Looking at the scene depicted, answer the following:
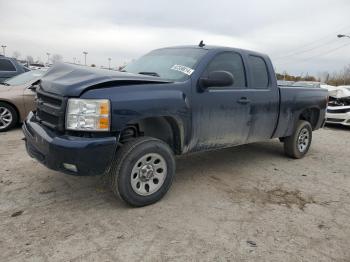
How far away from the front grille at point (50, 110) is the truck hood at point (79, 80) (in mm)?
66

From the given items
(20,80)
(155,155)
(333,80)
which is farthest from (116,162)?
(333,80)

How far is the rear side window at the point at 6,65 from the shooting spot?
35.9 feet

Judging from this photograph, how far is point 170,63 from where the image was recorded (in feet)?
15.4

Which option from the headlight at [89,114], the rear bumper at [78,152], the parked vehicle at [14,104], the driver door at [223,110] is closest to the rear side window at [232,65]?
the driver door at [223,110]

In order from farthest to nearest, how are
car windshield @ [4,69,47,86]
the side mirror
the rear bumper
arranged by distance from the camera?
car windshield @ [4,69,47,86], the side mirror, the rear bumper

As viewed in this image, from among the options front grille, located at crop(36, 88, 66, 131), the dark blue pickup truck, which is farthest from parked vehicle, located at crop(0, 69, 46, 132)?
front grille, located at crop(36, 88, 66, 131)

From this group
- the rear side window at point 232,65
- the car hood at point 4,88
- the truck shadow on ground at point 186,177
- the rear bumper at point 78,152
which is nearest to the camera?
the rear bumper at point 78,152

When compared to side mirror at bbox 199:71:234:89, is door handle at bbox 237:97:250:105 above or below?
below

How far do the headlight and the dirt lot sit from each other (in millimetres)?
946

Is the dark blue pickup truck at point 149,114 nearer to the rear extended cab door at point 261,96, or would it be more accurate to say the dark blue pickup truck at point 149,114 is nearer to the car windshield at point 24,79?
the rear extended cab door at point 261,96

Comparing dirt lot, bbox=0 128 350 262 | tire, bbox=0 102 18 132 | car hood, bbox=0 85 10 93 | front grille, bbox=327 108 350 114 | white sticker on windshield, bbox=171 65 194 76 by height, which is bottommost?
dirt lot, bbox=0 128 350 262

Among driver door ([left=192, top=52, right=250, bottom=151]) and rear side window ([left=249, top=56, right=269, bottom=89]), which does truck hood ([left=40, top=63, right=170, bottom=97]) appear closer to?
driver door ([left=192, top=52, right=250, bottom=151])

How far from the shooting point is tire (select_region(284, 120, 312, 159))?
640 centimetres

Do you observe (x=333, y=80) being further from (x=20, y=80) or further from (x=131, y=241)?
(x=131, y=241)
